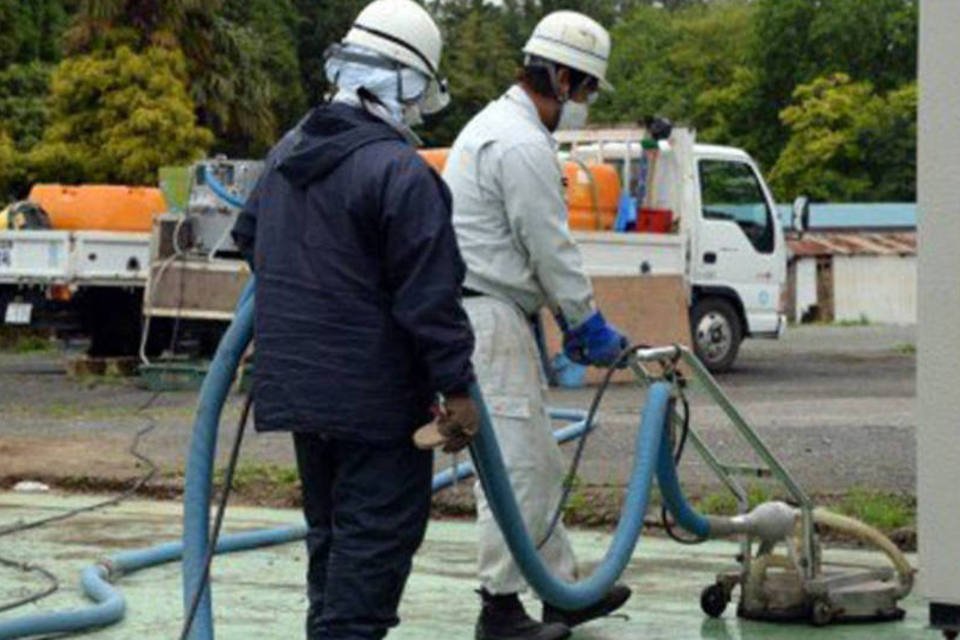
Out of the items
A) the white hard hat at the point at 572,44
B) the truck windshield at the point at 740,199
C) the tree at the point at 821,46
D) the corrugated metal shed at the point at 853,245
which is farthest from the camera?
the tree at the point at 821,46

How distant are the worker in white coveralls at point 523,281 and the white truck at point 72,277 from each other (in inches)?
641

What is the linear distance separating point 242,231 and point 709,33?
293ft

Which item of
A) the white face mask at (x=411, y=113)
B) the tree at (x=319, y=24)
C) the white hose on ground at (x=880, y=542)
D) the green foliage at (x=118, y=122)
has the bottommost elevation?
the white hose on ground at (x=880, y=542)

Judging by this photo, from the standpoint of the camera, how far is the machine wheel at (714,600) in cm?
870

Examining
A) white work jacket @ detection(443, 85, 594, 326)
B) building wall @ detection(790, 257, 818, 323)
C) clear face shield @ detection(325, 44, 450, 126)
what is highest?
clear face shield @ detection(325, 44, 450, 126)

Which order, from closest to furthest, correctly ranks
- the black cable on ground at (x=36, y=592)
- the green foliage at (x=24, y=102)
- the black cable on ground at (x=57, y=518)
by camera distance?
the black cable on ground at (x=36, y=592) → the black cable on ground at (x=57, y=518) → the green foliage at (x=24, y=102)

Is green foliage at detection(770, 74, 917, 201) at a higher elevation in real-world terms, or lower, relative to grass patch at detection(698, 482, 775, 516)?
higher

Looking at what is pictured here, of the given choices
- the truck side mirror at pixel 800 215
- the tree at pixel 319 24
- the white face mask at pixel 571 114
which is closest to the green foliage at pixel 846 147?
the tree at pixel 319 24

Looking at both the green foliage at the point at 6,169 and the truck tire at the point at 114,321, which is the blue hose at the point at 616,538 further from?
the green foliage at the point at 6,169

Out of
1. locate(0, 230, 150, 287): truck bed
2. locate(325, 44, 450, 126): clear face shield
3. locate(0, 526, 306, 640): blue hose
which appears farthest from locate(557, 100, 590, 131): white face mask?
locate(0, 230, 150, 287): truck bed

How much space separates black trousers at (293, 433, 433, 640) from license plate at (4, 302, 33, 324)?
60.6 ft

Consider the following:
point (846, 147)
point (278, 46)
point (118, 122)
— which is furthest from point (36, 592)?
point (846, 147)

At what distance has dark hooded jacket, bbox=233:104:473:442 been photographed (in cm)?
623

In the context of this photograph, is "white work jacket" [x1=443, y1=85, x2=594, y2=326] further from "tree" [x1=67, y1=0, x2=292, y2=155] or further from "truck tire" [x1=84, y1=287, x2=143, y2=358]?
"tree" [x1=67, y1=0, x2=292, y2=155]
